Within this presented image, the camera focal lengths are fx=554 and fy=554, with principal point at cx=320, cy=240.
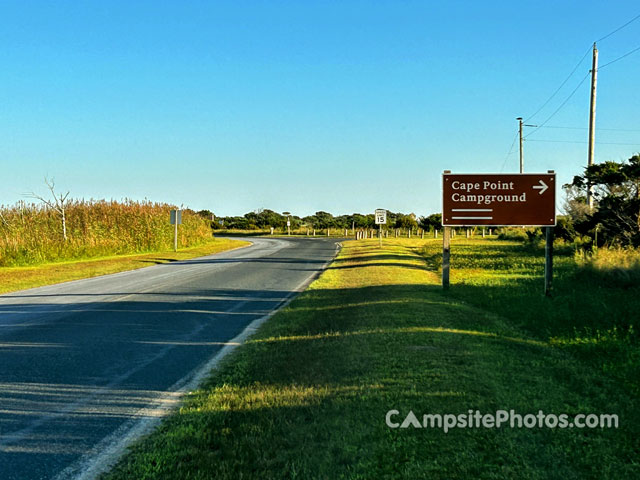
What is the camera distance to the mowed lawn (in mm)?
3893

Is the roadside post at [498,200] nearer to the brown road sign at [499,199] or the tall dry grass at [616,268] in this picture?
the brown road sign at [499,199]

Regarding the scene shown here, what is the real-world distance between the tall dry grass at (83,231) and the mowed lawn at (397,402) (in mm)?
20059

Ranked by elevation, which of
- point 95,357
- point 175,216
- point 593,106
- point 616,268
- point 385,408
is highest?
point 593,106

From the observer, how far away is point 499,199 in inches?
576

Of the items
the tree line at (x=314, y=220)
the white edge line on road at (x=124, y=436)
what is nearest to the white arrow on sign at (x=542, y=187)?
the white edge line on road at (x=124, y=436)

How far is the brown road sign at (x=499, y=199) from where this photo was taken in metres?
14.4

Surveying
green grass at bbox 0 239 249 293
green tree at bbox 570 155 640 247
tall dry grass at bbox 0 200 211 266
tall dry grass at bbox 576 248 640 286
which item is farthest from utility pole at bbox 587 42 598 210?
tall dry grass at bbox 0 200 211 266

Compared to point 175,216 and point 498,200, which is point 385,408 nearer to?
point 498,200

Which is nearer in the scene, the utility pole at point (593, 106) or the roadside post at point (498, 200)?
the roadside post at point (498, 200)

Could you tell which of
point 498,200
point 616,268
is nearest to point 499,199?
point 498,200

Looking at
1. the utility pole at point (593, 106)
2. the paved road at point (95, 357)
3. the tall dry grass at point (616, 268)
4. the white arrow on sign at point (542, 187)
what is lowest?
the paved road at point (95, 357)

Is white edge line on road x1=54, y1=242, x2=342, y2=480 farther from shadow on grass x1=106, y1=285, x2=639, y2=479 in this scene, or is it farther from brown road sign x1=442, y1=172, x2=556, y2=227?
brown road sign x1=442, y1=172, x2=556, y2=227

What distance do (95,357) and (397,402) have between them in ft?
14.0

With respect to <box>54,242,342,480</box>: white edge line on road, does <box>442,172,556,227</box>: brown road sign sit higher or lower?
higher
